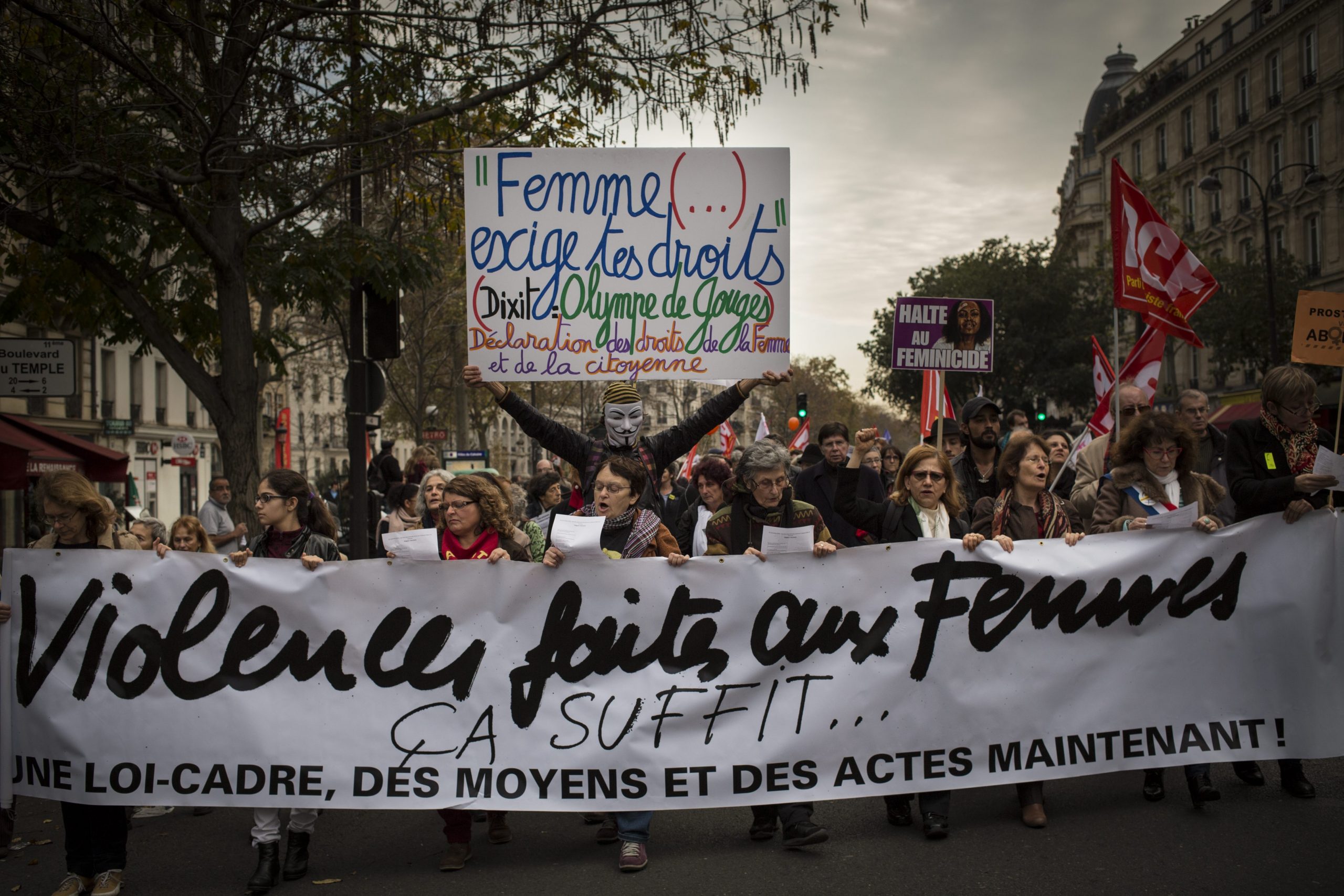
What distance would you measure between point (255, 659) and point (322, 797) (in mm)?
637

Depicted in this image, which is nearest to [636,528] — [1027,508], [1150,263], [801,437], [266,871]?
[1027,508]

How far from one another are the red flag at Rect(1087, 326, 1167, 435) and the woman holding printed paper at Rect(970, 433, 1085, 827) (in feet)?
10.4

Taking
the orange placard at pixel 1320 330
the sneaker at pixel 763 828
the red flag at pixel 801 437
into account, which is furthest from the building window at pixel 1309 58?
the sneaker at pixel 763 828

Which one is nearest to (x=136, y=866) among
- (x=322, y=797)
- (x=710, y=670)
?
(x=322, y=797)

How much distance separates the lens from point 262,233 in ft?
36.2

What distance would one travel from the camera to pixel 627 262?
20.2 feet

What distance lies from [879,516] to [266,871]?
130 inches

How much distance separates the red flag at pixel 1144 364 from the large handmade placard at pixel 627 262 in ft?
11.9

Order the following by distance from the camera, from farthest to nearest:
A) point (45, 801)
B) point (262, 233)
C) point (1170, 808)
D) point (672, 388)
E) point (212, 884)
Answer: point (672, 388) < point (262, 233) < point (45, 801) < point (1170, 808) < point (212, 884)

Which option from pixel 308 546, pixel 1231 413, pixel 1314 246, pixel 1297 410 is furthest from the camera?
pixel 1314 246

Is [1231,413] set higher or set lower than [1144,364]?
higher

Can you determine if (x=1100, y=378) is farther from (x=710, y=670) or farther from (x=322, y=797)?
(x=322, y=797)

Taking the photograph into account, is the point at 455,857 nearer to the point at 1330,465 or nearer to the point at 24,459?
Result: the point at 1330,465

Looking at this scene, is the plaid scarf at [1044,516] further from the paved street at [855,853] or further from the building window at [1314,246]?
the building window at [1314,246]
